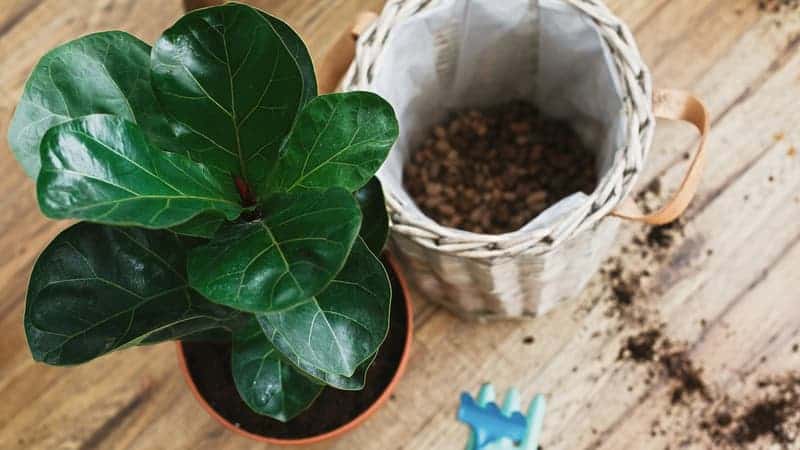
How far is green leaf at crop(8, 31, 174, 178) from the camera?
62 centimetres

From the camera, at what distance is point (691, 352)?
1.11 m

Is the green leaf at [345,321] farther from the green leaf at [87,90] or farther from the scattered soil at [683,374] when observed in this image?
the scattered soil at [683,374]

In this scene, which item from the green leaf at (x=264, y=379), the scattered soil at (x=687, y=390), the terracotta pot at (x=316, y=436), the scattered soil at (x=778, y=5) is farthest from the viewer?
the scattered soil at (x=778, y=5)

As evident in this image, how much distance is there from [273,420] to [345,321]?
41 centimetres

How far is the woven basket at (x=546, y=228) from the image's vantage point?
858mm

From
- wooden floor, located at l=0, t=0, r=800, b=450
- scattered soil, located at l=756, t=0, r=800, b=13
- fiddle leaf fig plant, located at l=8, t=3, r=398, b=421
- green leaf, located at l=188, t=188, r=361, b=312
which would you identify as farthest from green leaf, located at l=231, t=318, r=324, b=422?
scattered soil, located at l=756, t=0, r=800, b=13

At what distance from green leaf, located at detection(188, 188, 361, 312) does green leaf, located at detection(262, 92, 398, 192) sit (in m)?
0.03

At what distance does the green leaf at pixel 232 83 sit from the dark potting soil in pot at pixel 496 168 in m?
0.49

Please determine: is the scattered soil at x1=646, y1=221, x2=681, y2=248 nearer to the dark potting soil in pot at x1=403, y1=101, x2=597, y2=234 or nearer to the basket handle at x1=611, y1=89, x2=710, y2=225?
the dark potting soil in pot at x1=403, y1=101, x2=597, y2=234

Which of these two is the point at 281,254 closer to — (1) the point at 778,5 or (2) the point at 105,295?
(2) the point at 105,295

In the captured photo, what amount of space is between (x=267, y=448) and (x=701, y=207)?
63cm

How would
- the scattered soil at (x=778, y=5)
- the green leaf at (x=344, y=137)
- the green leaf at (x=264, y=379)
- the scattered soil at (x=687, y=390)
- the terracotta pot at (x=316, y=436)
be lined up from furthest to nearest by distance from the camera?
the scattered soil at (x=778, y=5) → the scattered soil at (x=687, y=390) → the terracotta pot at (x=316, y=436) → the green leaf at (x=264, y=379) → the green leaf at (x=344, y=137)

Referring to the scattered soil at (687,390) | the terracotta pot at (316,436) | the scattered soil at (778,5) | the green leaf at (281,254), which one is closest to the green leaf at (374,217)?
the green leaf at (281,254)

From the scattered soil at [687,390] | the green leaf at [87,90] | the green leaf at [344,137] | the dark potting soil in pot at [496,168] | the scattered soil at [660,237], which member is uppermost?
the green leaf at [87,90]
